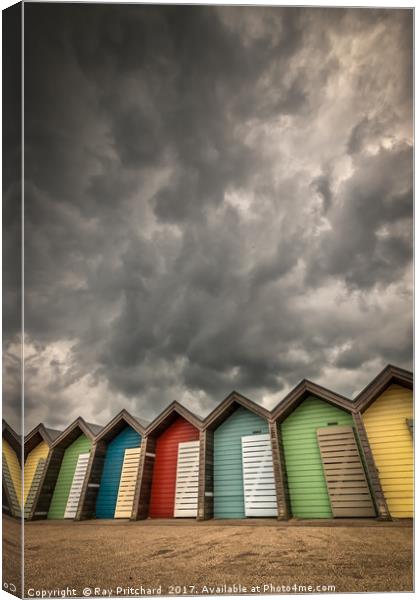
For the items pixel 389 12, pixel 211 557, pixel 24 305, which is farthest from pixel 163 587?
pixel 389 12

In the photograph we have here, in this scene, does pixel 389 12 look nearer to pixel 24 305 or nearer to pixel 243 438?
pixel 24 305

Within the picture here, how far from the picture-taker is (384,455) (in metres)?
6.10

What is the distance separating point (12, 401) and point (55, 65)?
4.60 metres

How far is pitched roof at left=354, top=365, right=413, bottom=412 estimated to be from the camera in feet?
19.0

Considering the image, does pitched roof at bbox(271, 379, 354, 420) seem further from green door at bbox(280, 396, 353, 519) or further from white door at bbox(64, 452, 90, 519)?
white door at bbox(64, 452, 90, 519)

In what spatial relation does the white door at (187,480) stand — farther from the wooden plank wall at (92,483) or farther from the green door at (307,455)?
the green door at (307,455)

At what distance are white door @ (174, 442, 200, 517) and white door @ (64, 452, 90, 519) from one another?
75.2 inches

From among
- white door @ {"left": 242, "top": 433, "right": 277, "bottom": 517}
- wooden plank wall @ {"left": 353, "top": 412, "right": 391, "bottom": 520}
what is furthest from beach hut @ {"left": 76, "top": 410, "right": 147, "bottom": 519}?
wooden plank wall @ {"left": 353, "top": 412, "right": 391, "bottom": 520}

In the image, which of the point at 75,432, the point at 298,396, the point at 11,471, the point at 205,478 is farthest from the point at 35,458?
the point at 298,396

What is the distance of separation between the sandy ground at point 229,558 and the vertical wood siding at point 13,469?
915mm

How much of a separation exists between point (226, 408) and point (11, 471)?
14.5 ft

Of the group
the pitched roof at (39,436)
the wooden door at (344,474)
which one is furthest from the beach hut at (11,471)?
the wooden door at (344,474)

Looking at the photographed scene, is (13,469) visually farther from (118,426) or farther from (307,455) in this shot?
(307,455)

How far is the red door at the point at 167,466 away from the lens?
7.68 m
